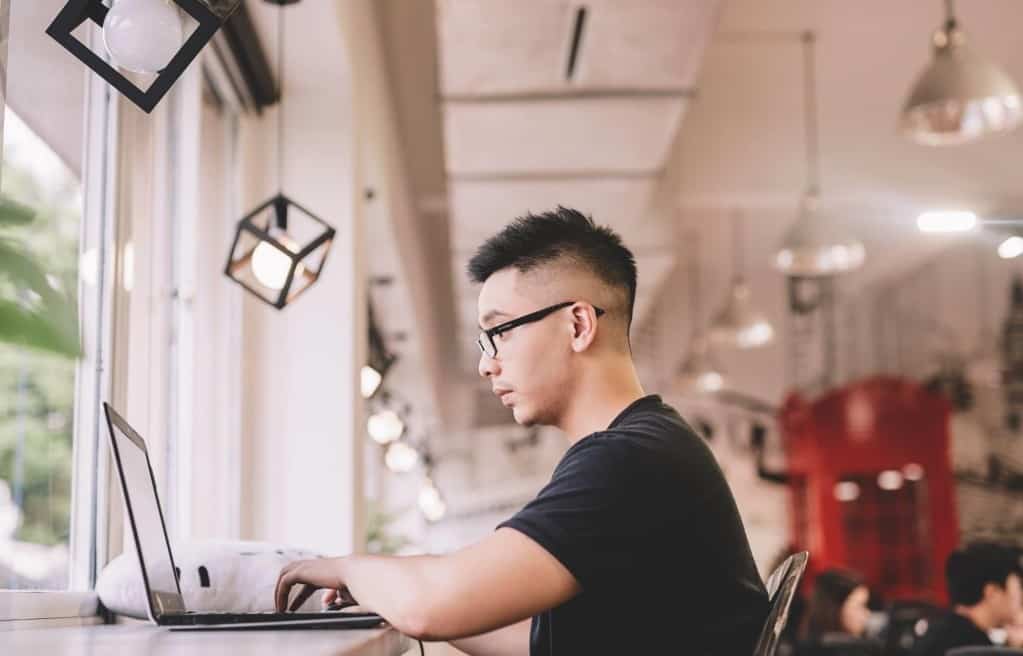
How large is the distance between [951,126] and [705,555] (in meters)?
3.64

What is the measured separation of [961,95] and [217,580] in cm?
336

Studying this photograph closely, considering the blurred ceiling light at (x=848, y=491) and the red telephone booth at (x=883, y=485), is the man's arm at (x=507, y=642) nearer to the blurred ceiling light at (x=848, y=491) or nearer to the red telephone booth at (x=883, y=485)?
the red telephone booth at (x=883, y=485)

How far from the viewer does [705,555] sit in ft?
4.99

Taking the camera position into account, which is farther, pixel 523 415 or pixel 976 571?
pixel 976 571

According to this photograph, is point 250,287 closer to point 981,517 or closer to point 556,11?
point 556,11

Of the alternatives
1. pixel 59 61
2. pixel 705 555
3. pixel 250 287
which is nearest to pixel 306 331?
pixel 250 287

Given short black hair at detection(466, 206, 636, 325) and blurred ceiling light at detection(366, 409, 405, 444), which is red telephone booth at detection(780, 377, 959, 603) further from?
short black hair at detection(466, 206, 636, 325)

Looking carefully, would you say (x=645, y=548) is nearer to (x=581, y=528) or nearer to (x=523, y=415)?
(x=581, y=528)

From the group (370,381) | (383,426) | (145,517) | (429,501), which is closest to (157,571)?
(145,517)

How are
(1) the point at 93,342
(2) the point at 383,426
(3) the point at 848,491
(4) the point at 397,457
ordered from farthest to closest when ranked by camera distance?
(3) the point at 848,491, (4) the point at 397,457, (2) the point at 383,426, (1) the point at 93,342

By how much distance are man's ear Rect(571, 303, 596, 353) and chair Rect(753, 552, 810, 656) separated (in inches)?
15.7

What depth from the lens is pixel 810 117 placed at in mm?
7703

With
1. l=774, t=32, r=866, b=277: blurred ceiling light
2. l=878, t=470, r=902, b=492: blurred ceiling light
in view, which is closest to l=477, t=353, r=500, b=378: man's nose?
l=774, t=32, r=866, b=277: blurred ceiling light

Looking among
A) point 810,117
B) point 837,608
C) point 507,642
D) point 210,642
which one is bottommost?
point 837,608
